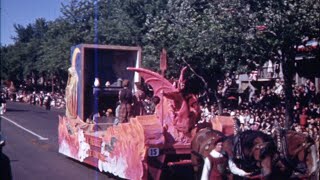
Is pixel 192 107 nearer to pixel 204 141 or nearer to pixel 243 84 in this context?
pixel 204 141

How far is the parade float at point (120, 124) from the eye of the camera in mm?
10180

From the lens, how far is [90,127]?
1348cm

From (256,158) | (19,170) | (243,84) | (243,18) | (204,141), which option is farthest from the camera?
(243,84)

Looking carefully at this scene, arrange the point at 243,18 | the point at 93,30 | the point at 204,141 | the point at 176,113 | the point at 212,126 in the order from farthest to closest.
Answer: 1. the point at 93,30
2. the point at 243,18
3. the point at 212,126
4. the point at 176,113
5. the point at 204,141

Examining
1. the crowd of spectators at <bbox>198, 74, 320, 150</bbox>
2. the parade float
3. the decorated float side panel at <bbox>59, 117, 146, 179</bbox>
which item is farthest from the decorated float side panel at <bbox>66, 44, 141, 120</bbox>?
the crowd of spectators at <bbox>198, 74, 320, 150</bbox>

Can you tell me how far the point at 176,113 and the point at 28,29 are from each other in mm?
54941

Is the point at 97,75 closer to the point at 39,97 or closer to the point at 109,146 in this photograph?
the point at 109,146

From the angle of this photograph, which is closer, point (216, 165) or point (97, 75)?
point (216, 165)

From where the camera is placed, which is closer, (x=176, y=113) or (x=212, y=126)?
(x=176, y=113)

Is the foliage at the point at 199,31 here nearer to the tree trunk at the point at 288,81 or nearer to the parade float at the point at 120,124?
the tree trunk at the point at 288,81

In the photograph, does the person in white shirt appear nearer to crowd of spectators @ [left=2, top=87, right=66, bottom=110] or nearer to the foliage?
the foliage

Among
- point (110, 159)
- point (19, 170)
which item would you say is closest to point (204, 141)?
point (110, 159)

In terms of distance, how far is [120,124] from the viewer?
36.0 feet

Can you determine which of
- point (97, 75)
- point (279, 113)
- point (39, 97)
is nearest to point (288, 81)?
point (279, 113)
